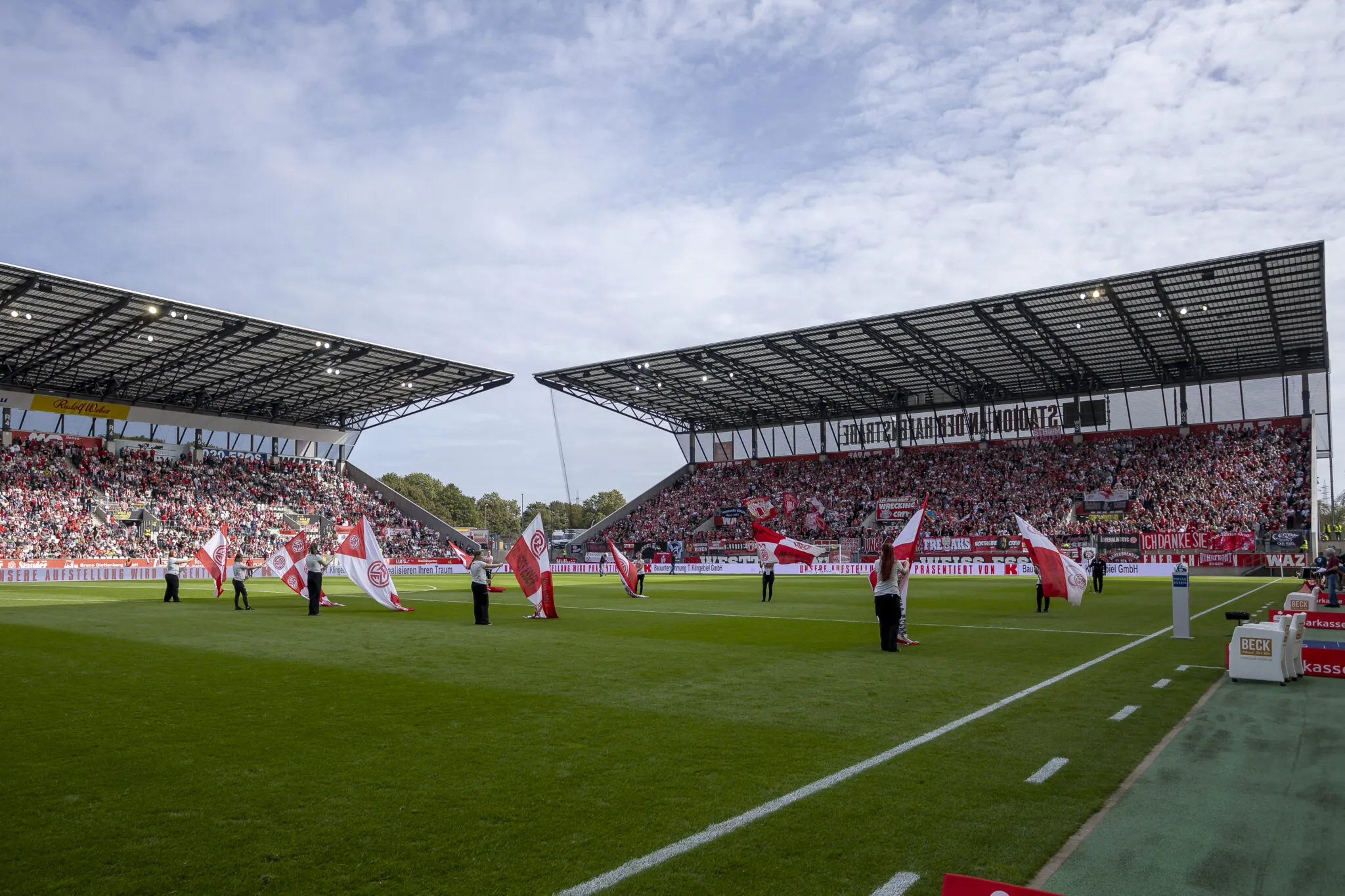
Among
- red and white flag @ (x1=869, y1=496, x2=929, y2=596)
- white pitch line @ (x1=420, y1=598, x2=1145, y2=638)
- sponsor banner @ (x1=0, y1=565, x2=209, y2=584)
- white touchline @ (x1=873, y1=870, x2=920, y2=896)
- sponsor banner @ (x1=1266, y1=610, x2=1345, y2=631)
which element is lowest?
sponsor banner @ (x1=0, y1=565, x2=209, y2=584)

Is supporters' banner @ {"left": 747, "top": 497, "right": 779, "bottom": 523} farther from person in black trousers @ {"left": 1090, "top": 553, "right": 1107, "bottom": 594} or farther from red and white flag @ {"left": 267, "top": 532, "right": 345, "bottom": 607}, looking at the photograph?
red and white flag @ {"left": 267, "top": 532, "right": 345, "bottom": 607}

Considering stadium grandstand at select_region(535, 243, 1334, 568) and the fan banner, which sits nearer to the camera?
the fan banner

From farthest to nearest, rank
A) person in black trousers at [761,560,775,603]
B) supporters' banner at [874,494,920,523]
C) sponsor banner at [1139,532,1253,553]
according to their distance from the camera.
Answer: supporters' banner at [874,494,920,523], sponsor banner at [1139,532,1253,553], person in black trousers at [761,560,775,603]

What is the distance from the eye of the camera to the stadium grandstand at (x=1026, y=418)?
46.0 metres

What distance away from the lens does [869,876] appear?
4.56m

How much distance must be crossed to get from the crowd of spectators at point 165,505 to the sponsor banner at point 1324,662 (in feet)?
185

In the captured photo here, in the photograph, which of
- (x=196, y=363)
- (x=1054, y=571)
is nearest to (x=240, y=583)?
(x=1054, y=571)

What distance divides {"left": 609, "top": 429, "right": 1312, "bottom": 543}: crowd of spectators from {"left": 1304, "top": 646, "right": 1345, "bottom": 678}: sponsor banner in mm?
33369

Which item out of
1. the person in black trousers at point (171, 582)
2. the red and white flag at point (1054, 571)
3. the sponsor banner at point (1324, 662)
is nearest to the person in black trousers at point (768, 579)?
the red and white flag at point (1054, 571)

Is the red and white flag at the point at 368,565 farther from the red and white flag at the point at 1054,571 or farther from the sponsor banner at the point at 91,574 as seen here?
the sponsor banner at the point at 91,574

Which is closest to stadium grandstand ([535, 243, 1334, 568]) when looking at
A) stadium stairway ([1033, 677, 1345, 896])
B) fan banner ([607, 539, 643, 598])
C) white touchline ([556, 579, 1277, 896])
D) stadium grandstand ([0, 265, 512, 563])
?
stadium grandstand ([0, 265, 512, 563])

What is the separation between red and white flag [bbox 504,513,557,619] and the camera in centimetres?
2128

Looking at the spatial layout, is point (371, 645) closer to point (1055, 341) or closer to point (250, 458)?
point (1055, 341)

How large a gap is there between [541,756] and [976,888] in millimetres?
4788
